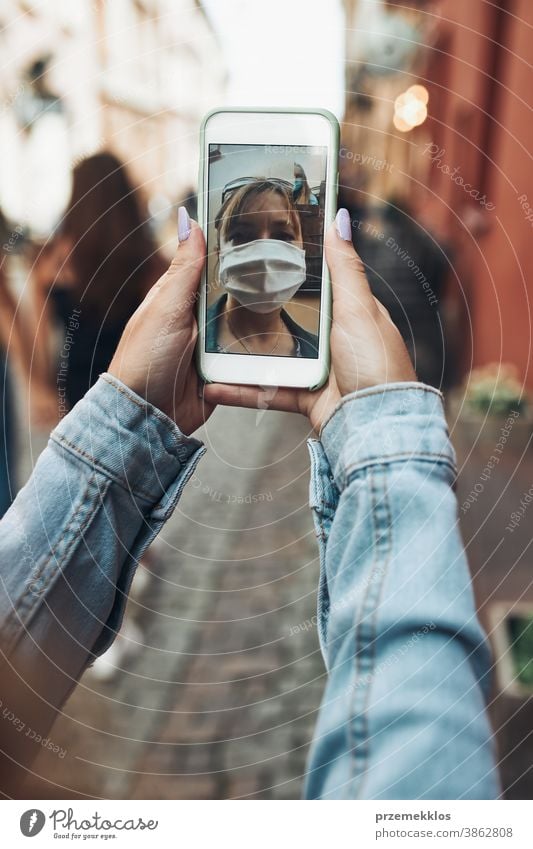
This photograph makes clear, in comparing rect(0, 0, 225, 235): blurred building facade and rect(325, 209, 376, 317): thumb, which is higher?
rect(0, 0, 225, 235): blurred building facade

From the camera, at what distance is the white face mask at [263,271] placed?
0.37m

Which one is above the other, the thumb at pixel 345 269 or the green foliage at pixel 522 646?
the thumb at pixel 345 269

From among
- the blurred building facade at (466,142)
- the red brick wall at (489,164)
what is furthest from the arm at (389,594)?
the red brick wall at (489,164)

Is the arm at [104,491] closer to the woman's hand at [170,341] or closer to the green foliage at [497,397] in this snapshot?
the woman's hand at [170,341]

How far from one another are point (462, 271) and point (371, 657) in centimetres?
82

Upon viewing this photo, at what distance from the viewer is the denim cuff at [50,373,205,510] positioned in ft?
1.22

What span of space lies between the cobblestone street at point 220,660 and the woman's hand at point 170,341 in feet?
0.31

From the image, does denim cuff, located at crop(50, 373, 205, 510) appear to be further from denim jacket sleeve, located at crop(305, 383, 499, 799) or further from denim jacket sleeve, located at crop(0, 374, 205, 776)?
denim jacket sleeve, located at crop(305, 383, 499, 799)

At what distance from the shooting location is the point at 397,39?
64cm

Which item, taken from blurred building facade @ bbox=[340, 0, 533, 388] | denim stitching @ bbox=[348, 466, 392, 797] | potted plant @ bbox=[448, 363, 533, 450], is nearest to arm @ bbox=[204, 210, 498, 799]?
denim stitching @ bbox=[348, 466, 392, 797]

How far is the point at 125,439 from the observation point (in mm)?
378

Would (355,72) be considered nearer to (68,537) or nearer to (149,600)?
(68,537)
